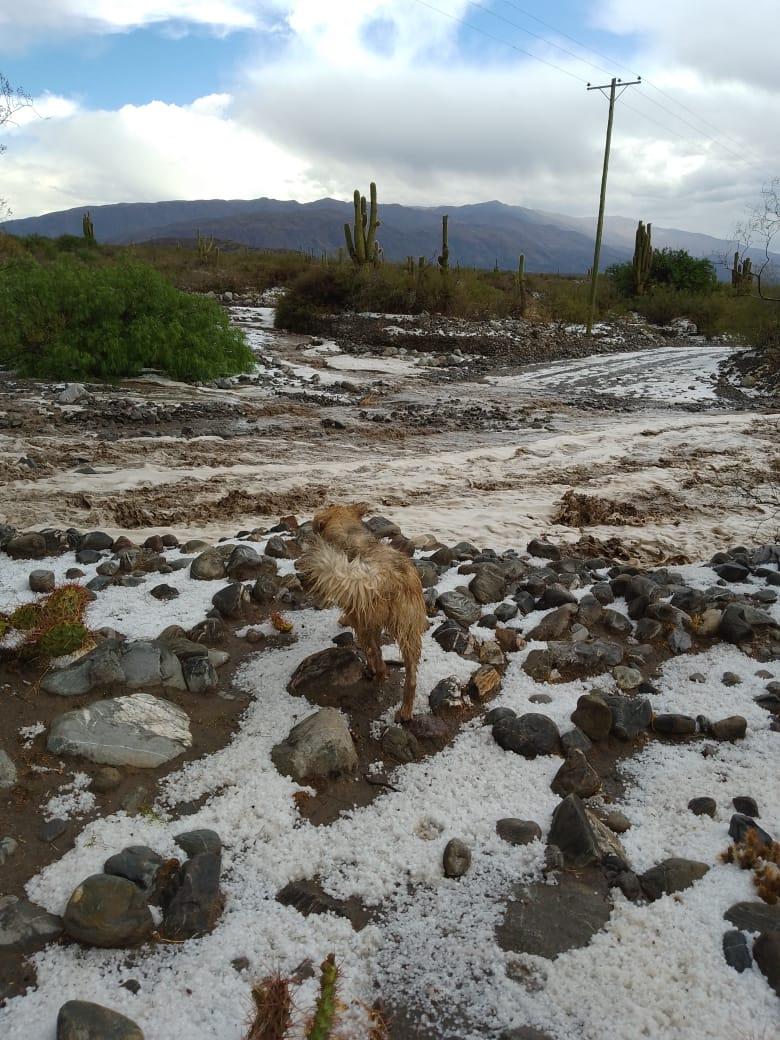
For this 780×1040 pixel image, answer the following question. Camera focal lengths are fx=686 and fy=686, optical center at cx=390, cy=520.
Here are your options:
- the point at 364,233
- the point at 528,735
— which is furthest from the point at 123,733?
the point at 364,233

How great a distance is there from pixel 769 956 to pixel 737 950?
9 centimetres

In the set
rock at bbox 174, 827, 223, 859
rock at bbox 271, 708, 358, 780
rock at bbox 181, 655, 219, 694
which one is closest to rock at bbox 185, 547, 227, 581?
rock at bbox 181, 655, 219, 694

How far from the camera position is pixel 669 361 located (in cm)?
1853

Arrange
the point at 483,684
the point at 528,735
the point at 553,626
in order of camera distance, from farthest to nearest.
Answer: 1. the point at 553,626
2. the point at 483,684
3. the point at 528,735

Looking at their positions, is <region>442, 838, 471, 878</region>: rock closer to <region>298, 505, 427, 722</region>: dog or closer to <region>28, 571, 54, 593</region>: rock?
<region>298, 505, 427, 722</region>: dog

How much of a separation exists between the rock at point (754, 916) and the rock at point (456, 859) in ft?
2.77

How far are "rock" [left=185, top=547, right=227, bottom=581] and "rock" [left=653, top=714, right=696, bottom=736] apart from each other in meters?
2.73

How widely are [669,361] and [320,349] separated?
9.43m

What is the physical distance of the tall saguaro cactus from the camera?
81.2ft

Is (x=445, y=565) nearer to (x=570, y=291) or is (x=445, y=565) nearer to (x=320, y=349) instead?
(x=320, y=349)

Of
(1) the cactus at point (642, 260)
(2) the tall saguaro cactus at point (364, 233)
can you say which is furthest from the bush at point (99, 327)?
(1) the cactus at point (642, 260)

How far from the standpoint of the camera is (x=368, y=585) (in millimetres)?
2795

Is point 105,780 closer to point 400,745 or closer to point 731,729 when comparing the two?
point 400,745

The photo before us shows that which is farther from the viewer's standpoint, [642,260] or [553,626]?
[642,260]
